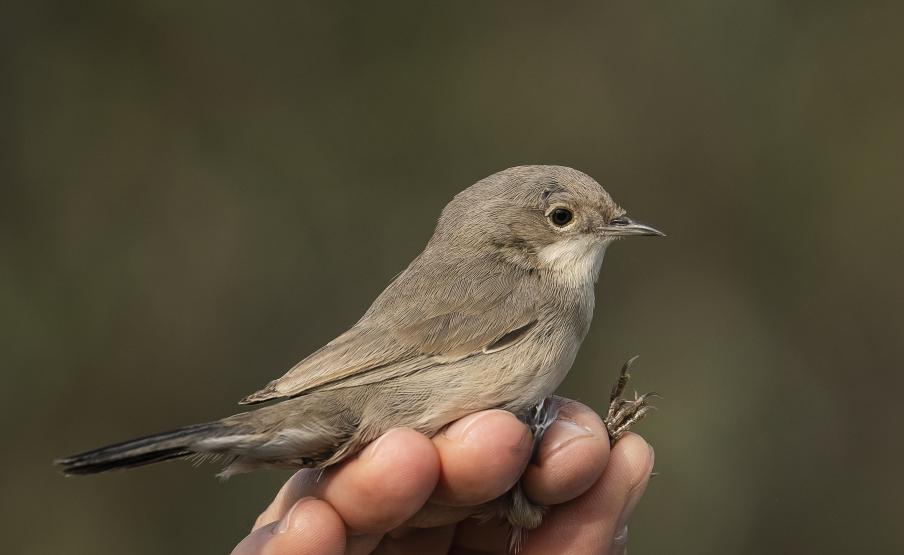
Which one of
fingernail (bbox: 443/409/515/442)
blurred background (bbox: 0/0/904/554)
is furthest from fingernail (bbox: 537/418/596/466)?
blurred background (bbox: 0/0/904/554)

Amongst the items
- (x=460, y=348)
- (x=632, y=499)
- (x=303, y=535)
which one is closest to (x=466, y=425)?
(x=460, y=348)

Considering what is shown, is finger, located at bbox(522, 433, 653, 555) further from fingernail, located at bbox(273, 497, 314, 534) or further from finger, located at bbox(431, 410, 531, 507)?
fingernail, located at bbox(273, 497, 314, 534)

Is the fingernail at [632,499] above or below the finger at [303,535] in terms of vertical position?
below

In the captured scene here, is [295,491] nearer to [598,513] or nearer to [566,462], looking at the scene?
[566,462]

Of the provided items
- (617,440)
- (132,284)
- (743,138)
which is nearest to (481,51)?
(743,138)

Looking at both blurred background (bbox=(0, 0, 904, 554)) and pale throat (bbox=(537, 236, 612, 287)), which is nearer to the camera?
pale throat (bbox=(537, 236, 612, 287))

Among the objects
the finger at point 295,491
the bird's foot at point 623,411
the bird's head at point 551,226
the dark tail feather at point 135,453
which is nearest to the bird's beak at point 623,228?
the bird's head at point 551,226

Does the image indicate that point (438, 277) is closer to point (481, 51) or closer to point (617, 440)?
point (617, 440)

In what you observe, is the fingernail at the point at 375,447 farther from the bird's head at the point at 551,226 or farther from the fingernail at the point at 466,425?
the bird's head at the point at 551,226
